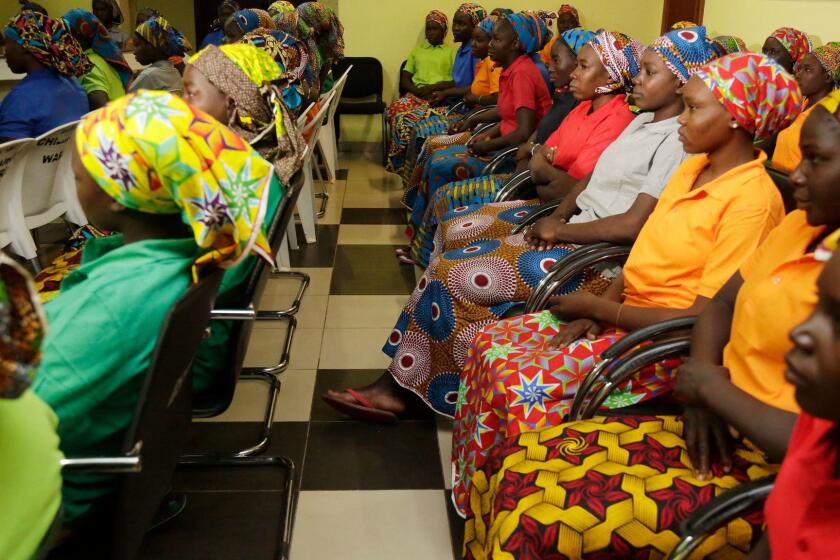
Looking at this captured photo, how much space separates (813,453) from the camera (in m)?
0.91

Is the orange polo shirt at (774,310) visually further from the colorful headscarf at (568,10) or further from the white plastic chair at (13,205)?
the colorful headscarf at (568,10)

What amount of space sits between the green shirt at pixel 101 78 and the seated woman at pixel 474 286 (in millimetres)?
2776

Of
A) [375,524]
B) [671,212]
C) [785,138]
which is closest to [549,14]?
[785,138]

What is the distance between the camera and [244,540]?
6.61 feet

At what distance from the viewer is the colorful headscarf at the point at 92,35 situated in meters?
4.37

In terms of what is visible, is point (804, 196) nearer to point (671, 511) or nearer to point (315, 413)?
point (671, 511)

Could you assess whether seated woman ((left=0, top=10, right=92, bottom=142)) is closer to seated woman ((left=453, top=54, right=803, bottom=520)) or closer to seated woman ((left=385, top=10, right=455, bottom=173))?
seated woman ((left=385, top=10, right=455, bottom=173))

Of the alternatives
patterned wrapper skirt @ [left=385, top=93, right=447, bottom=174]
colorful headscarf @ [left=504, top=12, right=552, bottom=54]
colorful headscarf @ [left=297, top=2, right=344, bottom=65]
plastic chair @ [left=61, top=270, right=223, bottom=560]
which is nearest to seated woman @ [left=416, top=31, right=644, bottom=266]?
colorful headscarf @ [left=504, top=12, right=552, bottom=54]

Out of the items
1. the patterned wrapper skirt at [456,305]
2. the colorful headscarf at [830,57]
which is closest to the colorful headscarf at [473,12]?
the colorful headscarf at [830,57]

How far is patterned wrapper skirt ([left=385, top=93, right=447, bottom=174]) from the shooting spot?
5570mm

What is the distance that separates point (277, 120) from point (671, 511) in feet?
5.55

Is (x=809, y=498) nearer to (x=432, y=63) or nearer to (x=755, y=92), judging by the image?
(x=755, y=92)

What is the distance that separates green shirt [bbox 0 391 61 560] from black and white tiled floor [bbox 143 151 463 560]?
41.4 inches

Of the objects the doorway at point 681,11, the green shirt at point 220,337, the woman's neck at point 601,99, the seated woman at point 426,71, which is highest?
the doorway at point 681,11
